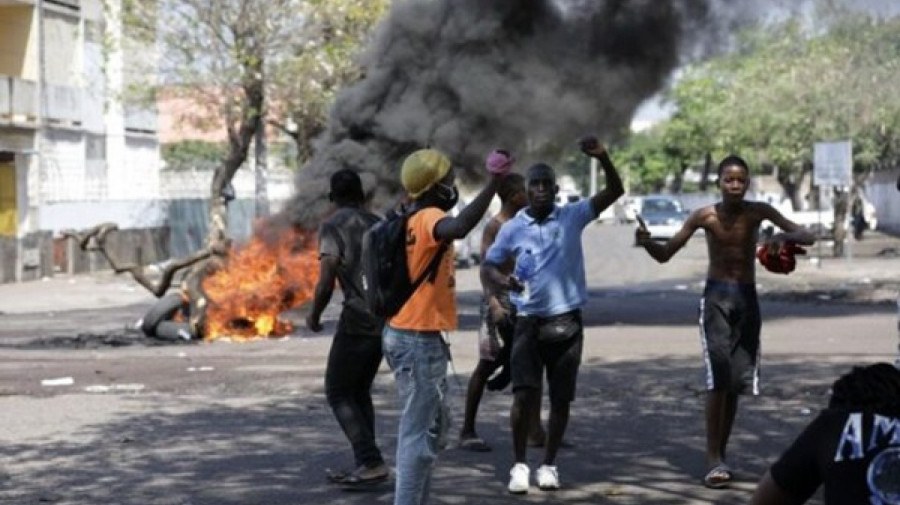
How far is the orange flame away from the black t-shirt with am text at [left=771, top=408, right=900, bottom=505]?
1436cm

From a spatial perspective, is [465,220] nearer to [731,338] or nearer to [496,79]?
[731,338]

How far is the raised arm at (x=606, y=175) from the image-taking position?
28.8ft

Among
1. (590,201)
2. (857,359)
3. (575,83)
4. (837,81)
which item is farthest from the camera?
(837,81)

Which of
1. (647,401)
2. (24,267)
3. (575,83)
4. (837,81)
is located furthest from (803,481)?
(837,81)

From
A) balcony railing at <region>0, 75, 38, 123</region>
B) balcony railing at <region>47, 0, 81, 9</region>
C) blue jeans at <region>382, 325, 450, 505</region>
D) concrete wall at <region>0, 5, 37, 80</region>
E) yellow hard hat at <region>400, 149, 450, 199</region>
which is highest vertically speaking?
balcony railing at <region>47, 0, 81, 9</region>

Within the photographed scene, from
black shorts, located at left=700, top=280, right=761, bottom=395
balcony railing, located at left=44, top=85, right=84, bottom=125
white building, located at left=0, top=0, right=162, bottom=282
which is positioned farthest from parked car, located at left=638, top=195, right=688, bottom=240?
black shorts, located at left=700, top=280, right=761, bottom=395

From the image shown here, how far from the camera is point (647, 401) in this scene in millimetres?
12695

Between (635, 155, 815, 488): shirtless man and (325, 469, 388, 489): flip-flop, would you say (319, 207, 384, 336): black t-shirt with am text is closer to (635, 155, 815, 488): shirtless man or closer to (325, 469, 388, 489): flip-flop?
(325, 469, 388, 489): flip-flop

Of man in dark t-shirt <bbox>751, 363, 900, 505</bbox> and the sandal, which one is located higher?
man in dark t-shirt <bbox>751, 363, 900, 505</bbox>

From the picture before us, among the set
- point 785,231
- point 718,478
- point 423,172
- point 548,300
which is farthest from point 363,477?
point 785,231

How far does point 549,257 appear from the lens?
30.6 feet

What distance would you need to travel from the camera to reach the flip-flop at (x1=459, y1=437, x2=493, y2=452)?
10.4 meters

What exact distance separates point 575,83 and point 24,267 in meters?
19.4

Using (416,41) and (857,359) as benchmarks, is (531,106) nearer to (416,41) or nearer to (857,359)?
(416,41)
